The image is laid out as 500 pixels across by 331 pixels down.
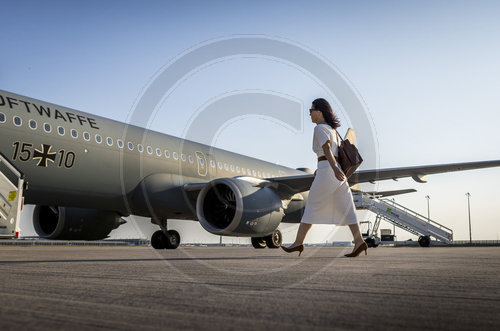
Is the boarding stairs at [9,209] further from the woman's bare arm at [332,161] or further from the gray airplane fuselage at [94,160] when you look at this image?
the woman's bare arm at [332,161]

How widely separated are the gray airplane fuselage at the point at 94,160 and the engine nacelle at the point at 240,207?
258 cm

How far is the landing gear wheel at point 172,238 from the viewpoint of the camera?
13086 millimetres

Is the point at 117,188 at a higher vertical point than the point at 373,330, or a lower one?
higher

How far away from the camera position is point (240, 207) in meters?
8.00

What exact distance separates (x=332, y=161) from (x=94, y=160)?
636 centimetres

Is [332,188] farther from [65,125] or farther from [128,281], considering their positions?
[65,125]

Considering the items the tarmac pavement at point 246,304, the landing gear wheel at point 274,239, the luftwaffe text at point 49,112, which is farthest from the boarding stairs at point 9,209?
the landing gear wheel at point 274,239

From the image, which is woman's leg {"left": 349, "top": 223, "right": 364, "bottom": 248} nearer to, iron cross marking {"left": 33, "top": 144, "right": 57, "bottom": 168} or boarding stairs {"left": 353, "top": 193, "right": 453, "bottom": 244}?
iron cross marking {"left": 33, "top": 144, "right": 57, "bottom": 168}

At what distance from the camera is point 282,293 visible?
2.30 meters

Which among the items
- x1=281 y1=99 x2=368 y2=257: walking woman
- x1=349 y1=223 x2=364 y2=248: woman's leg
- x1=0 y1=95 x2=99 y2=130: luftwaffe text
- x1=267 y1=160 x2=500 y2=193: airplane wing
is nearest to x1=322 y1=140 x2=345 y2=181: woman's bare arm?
x1=281 y1=99 x2=368 y2=257: walking woman

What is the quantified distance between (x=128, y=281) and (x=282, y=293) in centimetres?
112

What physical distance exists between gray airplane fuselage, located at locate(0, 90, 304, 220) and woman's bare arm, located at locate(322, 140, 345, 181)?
6.18 metres

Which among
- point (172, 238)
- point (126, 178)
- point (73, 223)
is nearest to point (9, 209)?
point (126, 178)

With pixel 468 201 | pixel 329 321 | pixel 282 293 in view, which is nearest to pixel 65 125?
pixel 282 293
